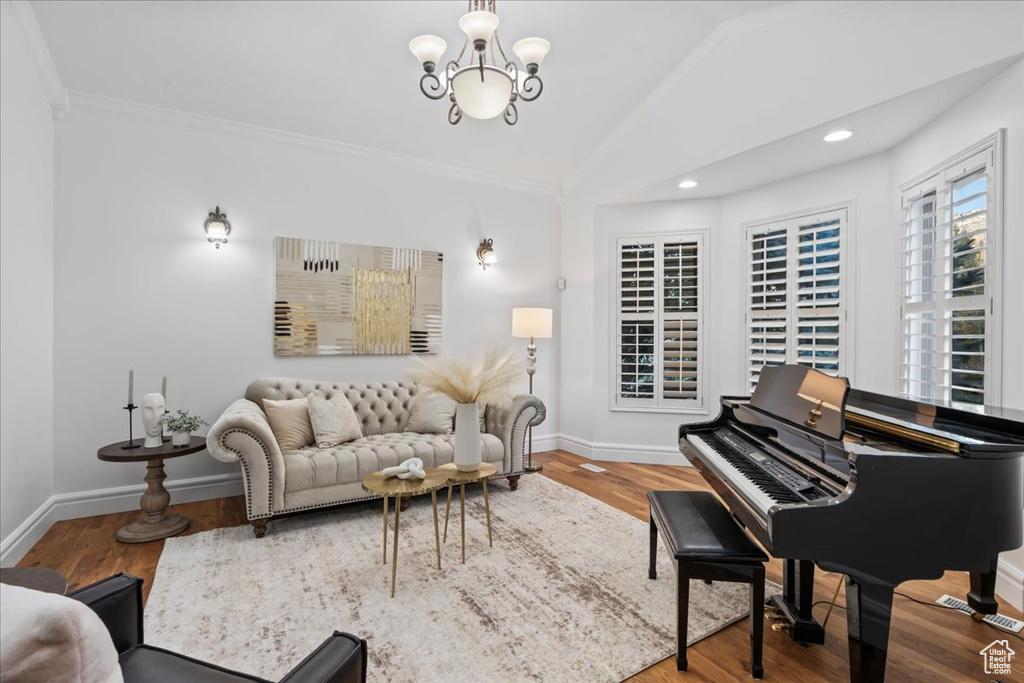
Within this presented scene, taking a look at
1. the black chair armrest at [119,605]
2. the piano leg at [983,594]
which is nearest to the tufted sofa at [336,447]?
the black chair armrest at [119,605]

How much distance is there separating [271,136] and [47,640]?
411cm

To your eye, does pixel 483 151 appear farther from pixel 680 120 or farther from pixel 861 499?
pixel 861 499

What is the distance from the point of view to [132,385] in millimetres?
3219

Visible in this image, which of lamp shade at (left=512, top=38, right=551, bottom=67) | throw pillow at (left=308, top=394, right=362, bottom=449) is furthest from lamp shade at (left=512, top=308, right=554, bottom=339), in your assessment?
lamp shade at (left=512, top=38, right=551, bottom=67)

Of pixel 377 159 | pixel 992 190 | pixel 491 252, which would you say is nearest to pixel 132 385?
pixel 377 159

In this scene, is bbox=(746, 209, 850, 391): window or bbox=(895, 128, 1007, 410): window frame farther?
bbox=(746, 209, 850, 391): window

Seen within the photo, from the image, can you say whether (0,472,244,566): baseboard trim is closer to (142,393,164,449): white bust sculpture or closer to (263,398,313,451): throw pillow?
(142,393,164,449): white bust sculpture

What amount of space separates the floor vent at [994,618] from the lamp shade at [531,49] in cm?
307

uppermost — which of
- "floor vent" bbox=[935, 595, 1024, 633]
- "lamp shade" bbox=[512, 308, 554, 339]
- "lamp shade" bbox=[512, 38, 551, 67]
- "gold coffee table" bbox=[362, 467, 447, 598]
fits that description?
"lamp shade" bbox=[512, 38, 551, 67]

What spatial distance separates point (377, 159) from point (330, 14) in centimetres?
158

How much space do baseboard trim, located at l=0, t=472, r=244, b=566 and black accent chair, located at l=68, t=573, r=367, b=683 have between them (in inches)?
81.9

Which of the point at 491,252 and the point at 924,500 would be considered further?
the point at 491,252

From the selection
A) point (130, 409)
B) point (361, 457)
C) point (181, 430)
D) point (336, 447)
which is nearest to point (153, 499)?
point (181, 430)

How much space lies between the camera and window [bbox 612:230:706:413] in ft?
15.4
